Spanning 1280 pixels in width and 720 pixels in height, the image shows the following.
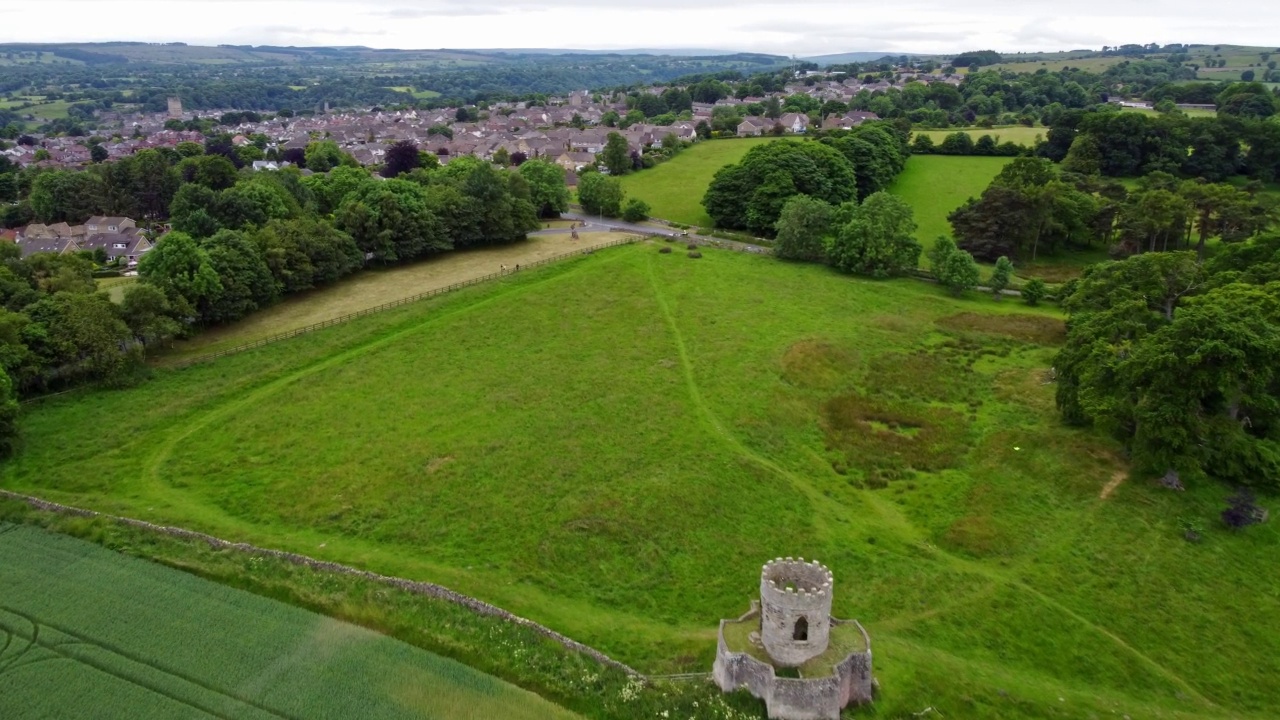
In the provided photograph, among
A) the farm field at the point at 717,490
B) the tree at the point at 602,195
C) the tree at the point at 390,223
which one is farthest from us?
the tree at the point at 602,195

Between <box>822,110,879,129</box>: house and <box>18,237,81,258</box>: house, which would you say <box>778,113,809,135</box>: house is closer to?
<box>822,110,879,129</box>: house

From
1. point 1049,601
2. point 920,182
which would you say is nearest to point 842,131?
point 920,182

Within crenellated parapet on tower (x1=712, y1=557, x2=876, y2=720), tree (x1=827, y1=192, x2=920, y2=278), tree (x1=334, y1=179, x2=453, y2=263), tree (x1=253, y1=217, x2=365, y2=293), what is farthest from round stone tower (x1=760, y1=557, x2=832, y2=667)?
tree (x1=334, y1=179, x2=453, y2=263)

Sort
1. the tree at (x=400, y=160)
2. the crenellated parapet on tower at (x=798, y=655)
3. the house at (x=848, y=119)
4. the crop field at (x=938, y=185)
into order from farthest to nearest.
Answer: the house at (x=848, y=119), the tree at (x=400, y=160), the crop field at (x=938, y=185), the crenellated parapet on tower at (x=798, y=655)

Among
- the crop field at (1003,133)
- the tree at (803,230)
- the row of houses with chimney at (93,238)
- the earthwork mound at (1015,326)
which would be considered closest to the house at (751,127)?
the crop field at (1003,133)

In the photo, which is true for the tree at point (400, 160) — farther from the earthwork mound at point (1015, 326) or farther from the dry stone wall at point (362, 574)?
the earthwork mound at point (1015, 326)

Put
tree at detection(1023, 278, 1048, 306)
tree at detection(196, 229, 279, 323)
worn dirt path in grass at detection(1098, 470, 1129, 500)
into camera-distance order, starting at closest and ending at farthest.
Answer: worn dirt path in grass at detection(1098, 470, 1129, 500)
tree at detection(196, 229, 279, 323)
tree at detection(1023, 278, 1048, 306)

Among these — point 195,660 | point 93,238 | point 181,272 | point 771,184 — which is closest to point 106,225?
point 93,238
